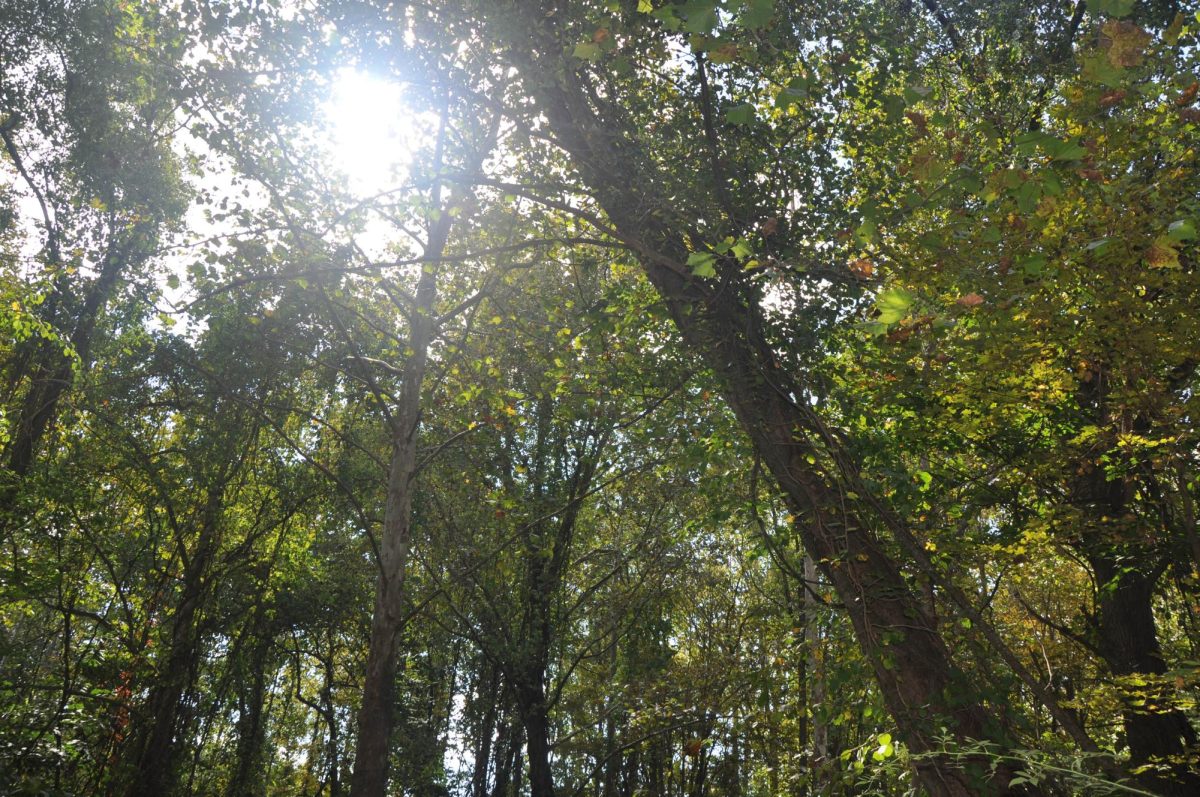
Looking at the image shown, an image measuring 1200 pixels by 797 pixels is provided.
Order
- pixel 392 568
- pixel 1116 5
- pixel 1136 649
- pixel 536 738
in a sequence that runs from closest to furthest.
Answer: pixel 1116 5
pixel 1136 649
pixel 392 568
pixel 536 738

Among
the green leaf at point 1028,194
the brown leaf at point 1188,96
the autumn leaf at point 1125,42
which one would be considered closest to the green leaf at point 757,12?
the green leaf at point 1028,194

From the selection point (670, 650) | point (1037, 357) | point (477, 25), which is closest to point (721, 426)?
point (1037, 357)

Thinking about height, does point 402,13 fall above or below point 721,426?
above

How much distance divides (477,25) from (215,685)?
1409cm

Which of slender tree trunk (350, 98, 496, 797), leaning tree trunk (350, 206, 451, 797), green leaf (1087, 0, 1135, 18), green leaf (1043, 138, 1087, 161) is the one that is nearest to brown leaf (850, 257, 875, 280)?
green leaf (1043, 138, 1087, 161)

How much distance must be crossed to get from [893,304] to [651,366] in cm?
301

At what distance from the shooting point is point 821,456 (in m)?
3.78

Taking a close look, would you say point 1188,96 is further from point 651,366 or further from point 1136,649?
point 1136,649

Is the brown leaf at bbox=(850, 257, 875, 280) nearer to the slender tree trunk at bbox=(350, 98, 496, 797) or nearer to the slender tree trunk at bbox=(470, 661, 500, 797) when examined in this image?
the slender tree trunk at bbox=(350, 98, 496, 797)

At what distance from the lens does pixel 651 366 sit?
5.38 m

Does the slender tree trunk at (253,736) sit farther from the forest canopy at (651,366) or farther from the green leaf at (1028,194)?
the green leaf at (1028,194)

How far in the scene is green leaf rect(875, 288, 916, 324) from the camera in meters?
2.42

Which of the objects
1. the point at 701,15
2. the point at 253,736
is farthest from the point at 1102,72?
the point at 253,736

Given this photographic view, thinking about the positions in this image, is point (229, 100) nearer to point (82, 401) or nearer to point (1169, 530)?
point (82, 401)
